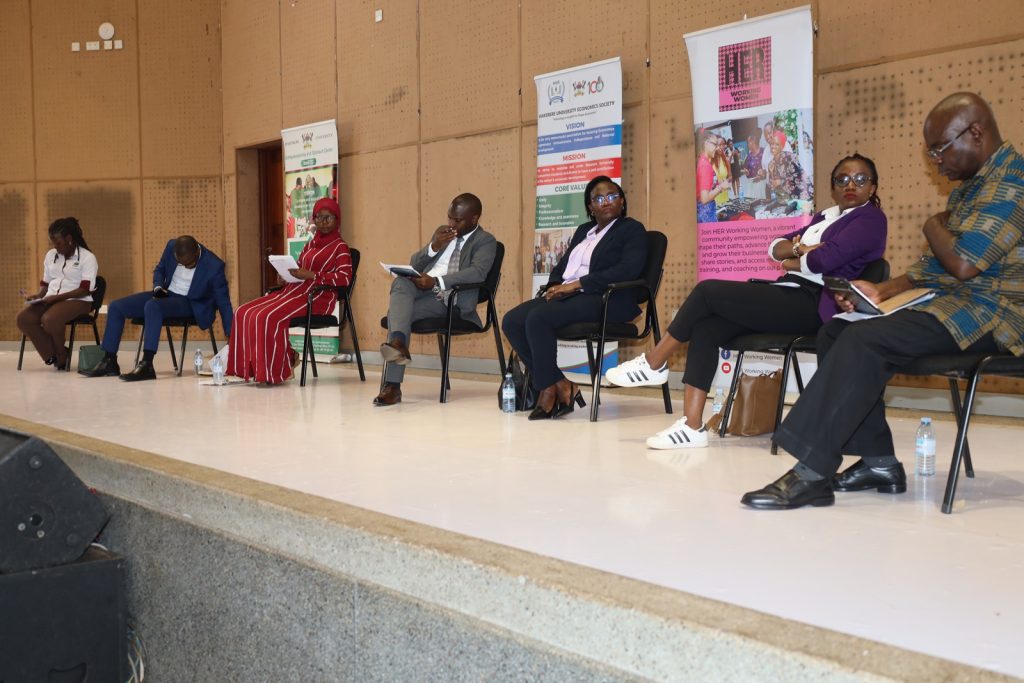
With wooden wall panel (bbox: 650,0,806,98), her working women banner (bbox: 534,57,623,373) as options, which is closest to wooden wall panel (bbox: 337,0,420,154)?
her working women banner (bbox: 534,57,623,373)

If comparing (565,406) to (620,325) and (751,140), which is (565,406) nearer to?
(620,325)

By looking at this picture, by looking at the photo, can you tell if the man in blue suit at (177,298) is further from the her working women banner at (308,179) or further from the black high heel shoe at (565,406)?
the black high heel shoe at (565,406)

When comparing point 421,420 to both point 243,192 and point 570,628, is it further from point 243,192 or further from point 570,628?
point 243,192

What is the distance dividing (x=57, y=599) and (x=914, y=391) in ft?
12.3

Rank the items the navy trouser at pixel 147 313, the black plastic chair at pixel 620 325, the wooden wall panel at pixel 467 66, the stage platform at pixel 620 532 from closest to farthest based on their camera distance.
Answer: the stage platform at pixel 620 532, the black plastic chair at pixel 620 325, the navy trouser at pixel 147 313, the wooden wall panel at pixel 467 66

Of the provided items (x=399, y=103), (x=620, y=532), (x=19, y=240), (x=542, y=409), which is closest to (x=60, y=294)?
(x=399, y=103)

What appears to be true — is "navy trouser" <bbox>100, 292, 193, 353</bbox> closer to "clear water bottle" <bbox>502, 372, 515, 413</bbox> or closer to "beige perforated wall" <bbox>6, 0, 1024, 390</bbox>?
"beige perforated wall" <bbox>6, 0, 1024, 390</bbox>

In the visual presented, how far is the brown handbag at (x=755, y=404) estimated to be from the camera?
3527 millimetres

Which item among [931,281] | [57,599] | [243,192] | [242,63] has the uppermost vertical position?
[242,63]

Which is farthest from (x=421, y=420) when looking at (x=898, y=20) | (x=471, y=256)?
(x=898, y=20)

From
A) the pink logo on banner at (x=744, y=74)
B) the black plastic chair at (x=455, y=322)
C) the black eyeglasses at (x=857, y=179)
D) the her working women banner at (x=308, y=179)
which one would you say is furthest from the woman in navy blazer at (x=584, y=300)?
the her working women banner at (x=308, y=179)

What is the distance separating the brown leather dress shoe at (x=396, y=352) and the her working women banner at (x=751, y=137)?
1.67 m

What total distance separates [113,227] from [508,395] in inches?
272

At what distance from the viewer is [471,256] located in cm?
494
